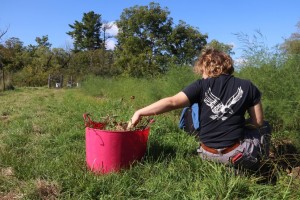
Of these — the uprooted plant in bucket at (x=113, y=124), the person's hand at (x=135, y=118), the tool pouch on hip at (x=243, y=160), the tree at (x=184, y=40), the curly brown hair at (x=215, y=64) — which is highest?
the tree at (x=184, y=40)

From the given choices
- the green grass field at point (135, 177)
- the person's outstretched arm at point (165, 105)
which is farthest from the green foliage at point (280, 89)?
the person's outstretched arm at point (165, 105)

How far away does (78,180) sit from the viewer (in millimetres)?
2846

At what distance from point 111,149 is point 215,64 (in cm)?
111

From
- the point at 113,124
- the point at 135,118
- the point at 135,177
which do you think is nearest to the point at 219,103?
the point at 135,118

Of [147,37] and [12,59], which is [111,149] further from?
[12,59]

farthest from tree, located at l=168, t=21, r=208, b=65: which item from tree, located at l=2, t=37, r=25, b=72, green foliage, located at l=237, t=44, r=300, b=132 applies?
green foliage, located at l=237, t=44, r=300, b=132

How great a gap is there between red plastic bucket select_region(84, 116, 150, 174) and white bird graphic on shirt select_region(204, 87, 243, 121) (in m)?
0.61

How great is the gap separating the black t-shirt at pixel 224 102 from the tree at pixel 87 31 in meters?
43.7

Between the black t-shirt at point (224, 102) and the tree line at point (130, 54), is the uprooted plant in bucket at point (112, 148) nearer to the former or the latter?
the black t-shirt at point (224, 102)

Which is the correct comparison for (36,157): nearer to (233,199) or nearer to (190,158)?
(190,158)

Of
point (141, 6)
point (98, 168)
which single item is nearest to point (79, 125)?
point (98, 168)

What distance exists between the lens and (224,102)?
294 centimetres

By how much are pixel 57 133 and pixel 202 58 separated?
2471 mm

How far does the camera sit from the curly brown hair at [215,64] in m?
3.07
